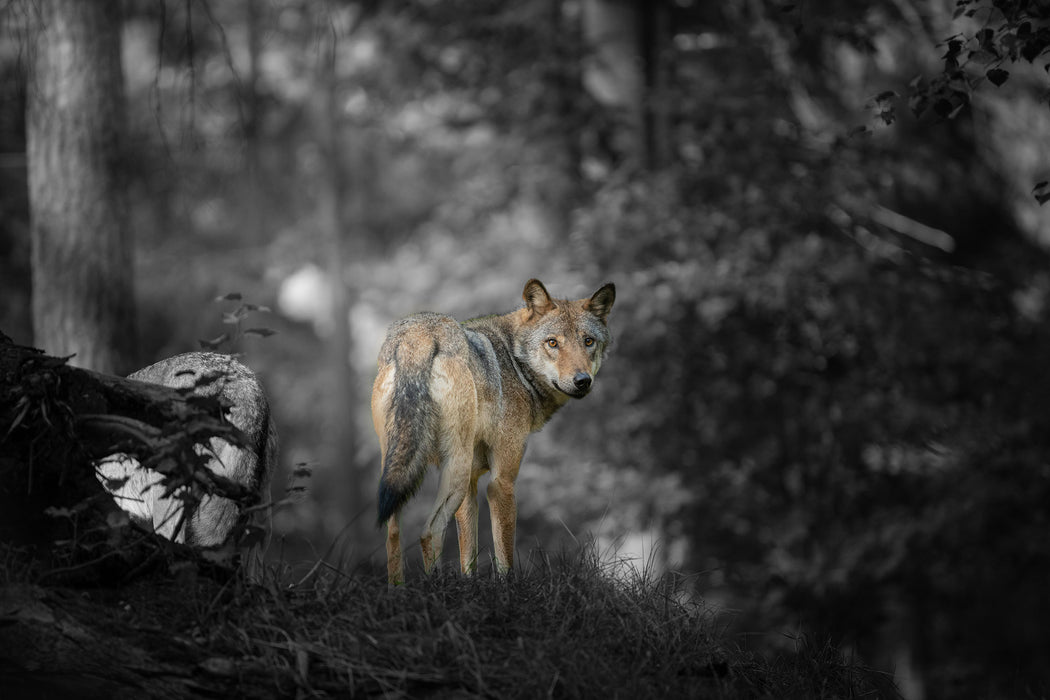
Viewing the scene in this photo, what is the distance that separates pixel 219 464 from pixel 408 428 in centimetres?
91

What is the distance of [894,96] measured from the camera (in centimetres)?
520

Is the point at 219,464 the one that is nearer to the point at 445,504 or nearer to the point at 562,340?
the point at 445,504

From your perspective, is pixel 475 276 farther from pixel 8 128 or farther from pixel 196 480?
pixel 196 480

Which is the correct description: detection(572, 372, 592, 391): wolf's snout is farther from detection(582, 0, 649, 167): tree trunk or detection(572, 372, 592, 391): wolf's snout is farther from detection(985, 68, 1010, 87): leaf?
detection(582, 0, 649, 167): tree trunk

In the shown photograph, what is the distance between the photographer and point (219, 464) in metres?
4.81

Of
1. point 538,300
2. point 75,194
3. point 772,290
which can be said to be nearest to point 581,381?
point 538,300

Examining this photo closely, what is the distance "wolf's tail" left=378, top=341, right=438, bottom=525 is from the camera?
4523 millimetres

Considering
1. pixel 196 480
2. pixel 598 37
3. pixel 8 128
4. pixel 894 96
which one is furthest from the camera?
pixel 8 128

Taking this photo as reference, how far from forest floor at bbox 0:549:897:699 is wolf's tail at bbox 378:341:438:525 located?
0.40 metres

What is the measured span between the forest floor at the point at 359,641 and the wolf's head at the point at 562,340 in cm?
118

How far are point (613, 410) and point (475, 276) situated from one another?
3004 millimetres

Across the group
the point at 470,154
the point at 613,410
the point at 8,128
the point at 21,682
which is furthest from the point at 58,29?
the point at 8,128

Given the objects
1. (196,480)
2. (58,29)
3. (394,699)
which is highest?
(58,29)

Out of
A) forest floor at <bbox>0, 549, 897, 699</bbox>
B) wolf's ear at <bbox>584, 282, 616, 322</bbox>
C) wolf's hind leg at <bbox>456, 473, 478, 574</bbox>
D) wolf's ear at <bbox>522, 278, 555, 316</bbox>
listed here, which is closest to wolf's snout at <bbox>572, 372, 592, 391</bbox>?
wolf's ear at <bbox>522, 278, 555, 316</bbox>
